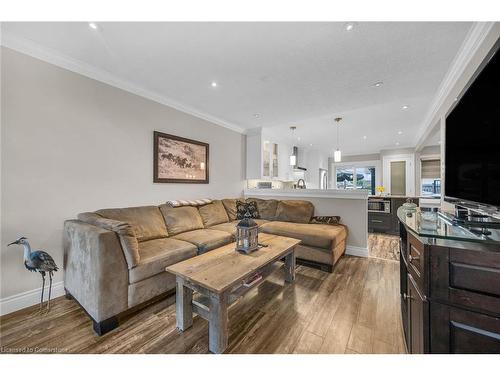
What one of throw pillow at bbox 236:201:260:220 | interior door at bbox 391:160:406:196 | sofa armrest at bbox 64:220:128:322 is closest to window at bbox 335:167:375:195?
interior door at bbox 391:160:406:196

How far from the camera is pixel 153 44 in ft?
6.09

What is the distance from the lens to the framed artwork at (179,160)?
9.89ft

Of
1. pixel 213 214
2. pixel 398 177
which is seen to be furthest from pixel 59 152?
pixel 398 177

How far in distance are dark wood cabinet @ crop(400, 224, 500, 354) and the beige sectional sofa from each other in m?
1.82

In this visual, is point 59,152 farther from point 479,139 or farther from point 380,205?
point 380,205

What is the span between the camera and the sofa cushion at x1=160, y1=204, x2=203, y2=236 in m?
2.81

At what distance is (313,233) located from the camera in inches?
114

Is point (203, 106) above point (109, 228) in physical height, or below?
above

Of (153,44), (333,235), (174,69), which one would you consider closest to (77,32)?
(153,44)

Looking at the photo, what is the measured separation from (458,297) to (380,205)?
15.1 ft

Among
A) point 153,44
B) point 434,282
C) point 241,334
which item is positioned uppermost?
point 153,44

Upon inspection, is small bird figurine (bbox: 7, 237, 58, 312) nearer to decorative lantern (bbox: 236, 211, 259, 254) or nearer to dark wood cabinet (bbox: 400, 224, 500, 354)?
decorative lantern (bbox: 236, 211, 259, 254)

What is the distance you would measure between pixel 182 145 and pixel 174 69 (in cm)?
127

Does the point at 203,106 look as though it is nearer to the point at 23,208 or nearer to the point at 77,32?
the point at 77,32
